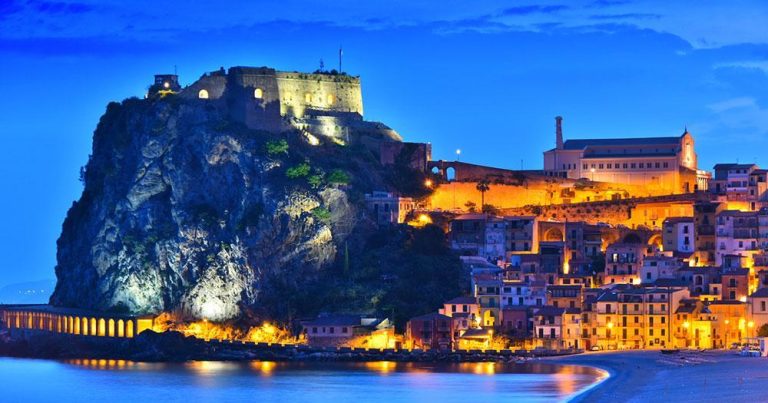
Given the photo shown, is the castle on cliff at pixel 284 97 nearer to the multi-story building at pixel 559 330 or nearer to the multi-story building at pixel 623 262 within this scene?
the multi-story building at pixel 623 262

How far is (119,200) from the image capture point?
102m

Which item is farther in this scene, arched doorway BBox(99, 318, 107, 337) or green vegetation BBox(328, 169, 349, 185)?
arched doorway BBox(99, 318, 107, 337)

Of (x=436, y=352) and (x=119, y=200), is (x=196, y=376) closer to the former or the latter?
(x=436, y=352)

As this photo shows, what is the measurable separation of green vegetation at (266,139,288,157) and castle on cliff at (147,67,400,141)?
9.55 feet

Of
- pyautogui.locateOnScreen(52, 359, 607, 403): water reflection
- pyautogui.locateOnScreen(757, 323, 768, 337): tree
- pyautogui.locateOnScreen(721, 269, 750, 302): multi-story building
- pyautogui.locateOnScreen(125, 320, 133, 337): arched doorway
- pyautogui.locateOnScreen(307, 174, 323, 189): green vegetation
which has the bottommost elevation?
pyautogui.locateOnScreen(52, 359, 607, 403): water reflection

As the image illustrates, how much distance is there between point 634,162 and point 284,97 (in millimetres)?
22517

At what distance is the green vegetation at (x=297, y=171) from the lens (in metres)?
97.2

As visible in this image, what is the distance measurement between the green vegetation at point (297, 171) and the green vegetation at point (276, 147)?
5.00ft

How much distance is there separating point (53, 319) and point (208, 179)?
1339 centimetres

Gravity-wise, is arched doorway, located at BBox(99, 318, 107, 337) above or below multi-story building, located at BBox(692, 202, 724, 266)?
below

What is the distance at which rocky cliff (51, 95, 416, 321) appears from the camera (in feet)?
311

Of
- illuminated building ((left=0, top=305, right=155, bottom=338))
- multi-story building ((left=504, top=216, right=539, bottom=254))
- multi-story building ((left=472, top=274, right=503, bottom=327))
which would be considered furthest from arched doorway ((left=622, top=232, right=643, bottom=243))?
illuminated building ((left=0, top=305, right=155, bottom=338))

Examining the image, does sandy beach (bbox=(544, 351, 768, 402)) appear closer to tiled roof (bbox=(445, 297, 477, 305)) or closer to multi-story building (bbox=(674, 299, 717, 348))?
multi-story building (bbox=(674, 299, 717, 348))

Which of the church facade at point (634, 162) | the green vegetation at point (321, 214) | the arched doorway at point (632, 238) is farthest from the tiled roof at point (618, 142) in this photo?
the green vegetation at point (321, 214)
